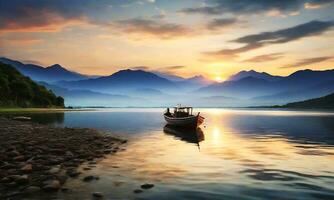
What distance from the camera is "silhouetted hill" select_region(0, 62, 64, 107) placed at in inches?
5865

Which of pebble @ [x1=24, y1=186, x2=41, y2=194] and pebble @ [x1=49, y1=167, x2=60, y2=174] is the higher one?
pebble @ [x1=49, y1=167, x2=60, y2=174]

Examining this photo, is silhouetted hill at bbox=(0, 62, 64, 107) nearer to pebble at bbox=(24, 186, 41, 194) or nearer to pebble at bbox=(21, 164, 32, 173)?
pebble at bbox=(21, 164, 32, 173)

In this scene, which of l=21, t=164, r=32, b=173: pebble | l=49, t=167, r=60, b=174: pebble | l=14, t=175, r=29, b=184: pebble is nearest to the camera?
l=14, t=175, r=29, b=184: pebble

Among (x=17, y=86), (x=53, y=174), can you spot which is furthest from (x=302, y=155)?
(x=17, y=86)

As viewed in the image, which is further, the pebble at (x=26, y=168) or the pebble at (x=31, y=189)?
the pebble at (x=26, y=168)

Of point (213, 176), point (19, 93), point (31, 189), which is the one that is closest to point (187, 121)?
point (213, 176)

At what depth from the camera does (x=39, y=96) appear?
17888 centimetres

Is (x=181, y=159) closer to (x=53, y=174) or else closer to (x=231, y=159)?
(x=231, y=159)

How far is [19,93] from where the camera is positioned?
6358 inches

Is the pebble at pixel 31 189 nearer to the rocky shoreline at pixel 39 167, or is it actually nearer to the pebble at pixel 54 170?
the rocky shoreline at pixel 39 167

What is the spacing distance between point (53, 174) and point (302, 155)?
23.6 metres

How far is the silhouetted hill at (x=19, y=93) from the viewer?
14898cm

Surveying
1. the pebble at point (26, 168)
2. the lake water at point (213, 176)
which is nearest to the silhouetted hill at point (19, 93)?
the lake water at point (213, 176)

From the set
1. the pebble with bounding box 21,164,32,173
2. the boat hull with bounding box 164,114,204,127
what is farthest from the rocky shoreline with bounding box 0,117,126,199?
the boat hull with bounding box 164,114,204,127
